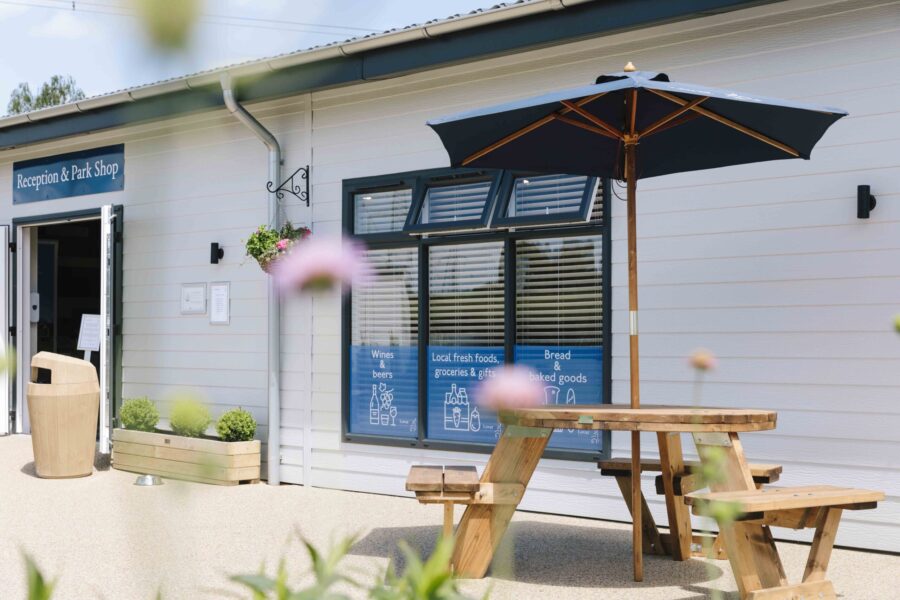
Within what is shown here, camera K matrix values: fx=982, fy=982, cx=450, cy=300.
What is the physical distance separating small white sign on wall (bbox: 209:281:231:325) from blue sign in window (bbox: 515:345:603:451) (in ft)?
9.16

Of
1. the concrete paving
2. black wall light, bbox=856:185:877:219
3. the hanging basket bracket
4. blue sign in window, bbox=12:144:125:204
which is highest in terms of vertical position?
blue sign in window, bbox=12:144:125:204

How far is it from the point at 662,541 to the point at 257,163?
440 centimetres

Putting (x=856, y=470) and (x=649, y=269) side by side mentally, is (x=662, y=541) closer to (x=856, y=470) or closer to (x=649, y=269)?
(x=856, y=470)

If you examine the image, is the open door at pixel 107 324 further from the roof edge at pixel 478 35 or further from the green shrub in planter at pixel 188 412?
the green shrub in planter at pixel 188 412

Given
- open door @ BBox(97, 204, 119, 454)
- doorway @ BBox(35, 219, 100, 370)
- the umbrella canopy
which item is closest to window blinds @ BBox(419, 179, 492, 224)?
the umbrella canopy

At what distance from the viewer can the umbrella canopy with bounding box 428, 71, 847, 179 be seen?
383cm

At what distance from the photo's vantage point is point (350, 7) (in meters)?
0.42

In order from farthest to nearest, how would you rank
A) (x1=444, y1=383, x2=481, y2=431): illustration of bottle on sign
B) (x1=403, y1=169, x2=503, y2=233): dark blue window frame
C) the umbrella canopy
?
(x1=444, y1=383, x2=481, y2=431): illustration of bottle on sign
(x1=403, y1=169, x2=503, y2=233): dark blue window frame
the umbrella canopy

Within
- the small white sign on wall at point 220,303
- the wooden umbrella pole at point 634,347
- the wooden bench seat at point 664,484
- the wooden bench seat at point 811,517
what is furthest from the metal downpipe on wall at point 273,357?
the wooden bench seat at point 811,517

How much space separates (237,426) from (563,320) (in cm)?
255

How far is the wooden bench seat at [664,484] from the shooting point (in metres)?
4.22

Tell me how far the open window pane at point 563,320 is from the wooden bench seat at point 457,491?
186 centimetres

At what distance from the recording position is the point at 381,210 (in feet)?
22.4

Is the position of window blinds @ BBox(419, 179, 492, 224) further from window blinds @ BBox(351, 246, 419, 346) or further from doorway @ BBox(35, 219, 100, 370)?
doorway @ BBox(35, 219, 100, 370)
